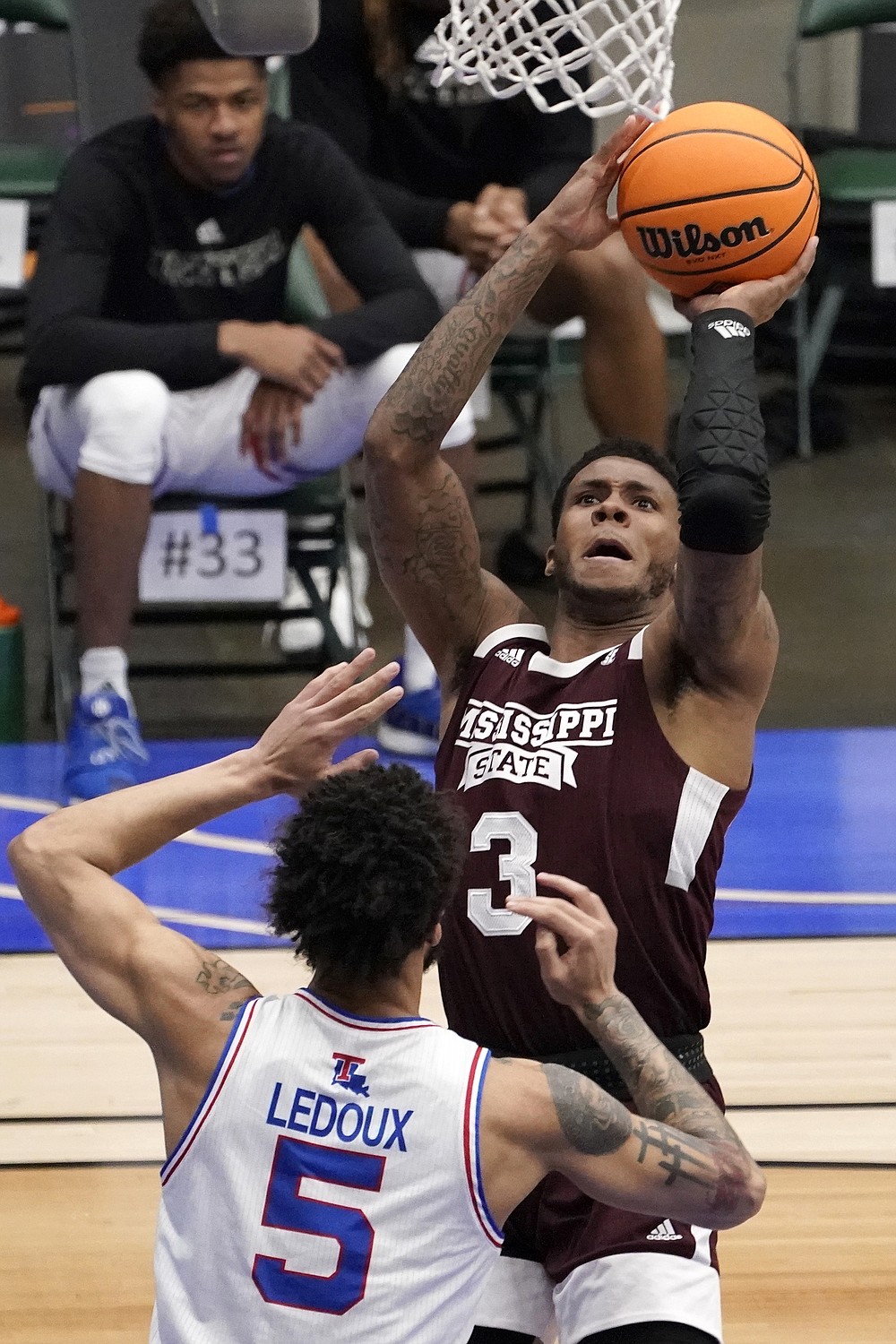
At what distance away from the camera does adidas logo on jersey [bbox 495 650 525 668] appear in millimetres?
3191

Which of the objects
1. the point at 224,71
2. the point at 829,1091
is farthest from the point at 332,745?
the point at 224,71

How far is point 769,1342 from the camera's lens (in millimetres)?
3434

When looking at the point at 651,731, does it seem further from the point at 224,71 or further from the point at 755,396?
the point at 224,71

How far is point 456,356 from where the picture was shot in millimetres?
3176

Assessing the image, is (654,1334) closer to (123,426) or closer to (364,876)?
(364,876)

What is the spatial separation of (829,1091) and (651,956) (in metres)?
1.59

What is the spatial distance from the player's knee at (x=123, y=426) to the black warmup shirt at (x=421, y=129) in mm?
1379

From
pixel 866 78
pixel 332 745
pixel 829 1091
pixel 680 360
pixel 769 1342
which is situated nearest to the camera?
pixel 332 745

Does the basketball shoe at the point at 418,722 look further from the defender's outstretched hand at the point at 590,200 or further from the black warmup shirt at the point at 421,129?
the defender's outstretched hand at the point at 590,200

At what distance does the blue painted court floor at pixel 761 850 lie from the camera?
17.2ft

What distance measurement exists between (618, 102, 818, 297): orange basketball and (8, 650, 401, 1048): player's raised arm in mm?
917

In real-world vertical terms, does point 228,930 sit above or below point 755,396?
below

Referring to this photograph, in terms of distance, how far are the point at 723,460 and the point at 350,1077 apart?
102 centimetres

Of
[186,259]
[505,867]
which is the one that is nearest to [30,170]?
[186,259]
